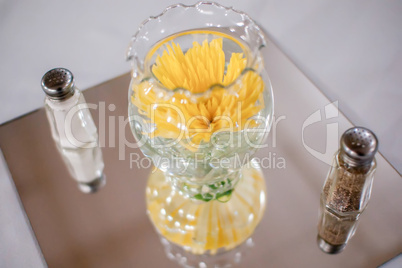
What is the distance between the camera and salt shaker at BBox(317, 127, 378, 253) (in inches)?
16.3

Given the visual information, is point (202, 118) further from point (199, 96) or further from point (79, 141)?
point (79, 141)

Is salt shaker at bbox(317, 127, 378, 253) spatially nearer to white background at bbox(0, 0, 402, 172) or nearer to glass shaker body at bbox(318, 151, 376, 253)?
glass shaker body at bbox(318, 151, 376, 253)

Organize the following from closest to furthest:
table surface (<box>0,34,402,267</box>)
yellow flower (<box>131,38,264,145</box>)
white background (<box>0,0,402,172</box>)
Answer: yellow flower (<box>131,38,264,145</box>)
table surface (<box>0,34,402,267</box>)
white background (<box>0,0,402,172</box>)

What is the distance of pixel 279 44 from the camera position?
719 millimetres

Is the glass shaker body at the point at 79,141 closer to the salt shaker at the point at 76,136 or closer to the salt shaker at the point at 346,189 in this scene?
the salt shaker at the point at 76,136

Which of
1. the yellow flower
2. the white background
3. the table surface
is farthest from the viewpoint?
the white background

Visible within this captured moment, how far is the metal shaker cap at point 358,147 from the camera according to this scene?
41 centimetres

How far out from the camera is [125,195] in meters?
0.55

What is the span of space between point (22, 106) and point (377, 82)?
524mm

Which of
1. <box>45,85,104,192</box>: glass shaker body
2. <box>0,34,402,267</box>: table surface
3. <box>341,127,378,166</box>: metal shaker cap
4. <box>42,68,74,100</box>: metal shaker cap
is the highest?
<box>42,68,74,100</box>: metal shaker cap

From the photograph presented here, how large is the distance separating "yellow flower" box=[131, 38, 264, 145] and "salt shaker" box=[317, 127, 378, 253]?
0.09 meters

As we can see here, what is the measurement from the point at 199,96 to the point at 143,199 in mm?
204

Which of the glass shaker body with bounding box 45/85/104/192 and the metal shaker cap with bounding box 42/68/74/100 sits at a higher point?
the metal shaker cap with bounding box 42/68/74/100

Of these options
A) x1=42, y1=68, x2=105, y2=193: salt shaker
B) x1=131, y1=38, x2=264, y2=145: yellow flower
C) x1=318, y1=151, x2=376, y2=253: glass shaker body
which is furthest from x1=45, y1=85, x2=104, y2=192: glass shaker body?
x1=318, y1=151, x2=376, y2=253: glass shaker body
